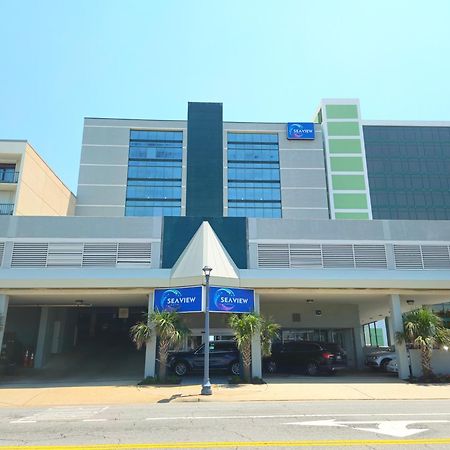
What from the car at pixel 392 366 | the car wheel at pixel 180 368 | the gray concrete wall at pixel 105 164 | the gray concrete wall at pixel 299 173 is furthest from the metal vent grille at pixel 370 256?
the gray concrete wall at pixel 105 164

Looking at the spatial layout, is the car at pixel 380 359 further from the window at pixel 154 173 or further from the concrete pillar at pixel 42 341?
the window at pixel 154 173

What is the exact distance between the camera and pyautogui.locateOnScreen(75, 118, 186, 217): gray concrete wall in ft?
196

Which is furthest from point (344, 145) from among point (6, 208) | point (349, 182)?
point (6, 208)

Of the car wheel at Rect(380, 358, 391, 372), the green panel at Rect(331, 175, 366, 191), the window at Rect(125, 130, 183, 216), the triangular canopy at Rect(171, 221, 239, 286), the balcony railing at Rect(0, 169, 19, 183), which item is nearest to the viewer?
the triangular canopy at Rect(171, 221, 239, 286)

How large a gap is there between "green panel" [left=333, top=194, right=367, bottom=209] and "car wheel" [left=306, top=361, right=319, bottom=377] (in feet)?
145

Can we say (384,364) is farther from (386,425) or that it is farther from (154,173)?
(154,173)

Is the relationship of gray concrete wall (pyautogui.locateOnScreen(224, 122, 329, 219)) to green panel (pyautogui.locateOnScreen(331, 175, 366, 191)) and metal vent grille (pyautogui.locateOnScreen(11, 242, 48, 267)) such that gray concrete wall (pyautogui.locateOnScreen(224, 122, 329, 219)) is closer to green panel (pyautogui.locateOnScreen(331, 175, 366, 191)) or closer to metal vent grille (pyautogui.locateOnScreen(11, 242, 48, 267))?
green panel (pyautogui.locateOnScreen(331, 175, 366, 191))

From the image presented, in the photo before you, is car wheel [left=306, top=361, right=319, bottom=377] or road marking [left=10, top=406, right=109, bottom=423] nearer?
road marking [left=10, top=406, right=109, bottom=423]

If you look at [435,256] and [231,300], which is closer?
[231,300]

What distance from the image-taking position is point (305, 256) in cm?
2038

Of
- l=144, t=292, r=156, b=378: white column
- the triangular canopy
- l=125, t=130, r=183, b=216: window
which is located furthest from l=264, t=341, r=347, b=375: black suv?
l=125, t=130, r=183, b=216: window

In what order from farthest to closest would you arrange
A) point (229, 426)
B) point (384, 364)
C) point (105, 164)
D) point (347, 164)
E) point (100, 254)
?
point (347, 164), point (105, 164), point (384, 364), point (100, 254), point (229, 426)

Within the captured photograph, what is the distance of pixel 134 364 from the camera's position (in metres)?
24.0

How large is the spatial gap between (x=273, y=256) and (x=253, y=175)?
1785 inches
